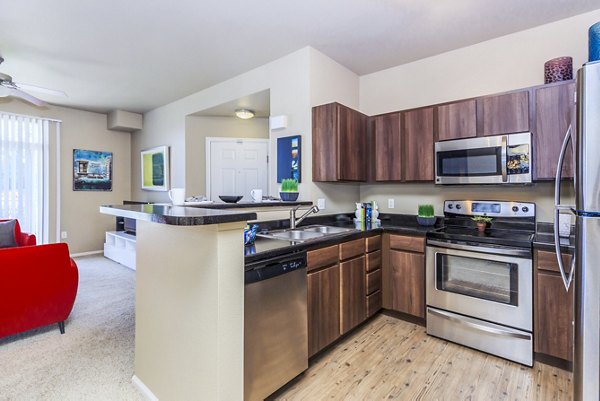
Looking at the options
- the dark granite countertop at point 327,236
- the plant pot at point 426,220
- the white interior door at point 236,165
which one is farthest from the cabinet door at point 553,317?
the white interior door at point 236,165

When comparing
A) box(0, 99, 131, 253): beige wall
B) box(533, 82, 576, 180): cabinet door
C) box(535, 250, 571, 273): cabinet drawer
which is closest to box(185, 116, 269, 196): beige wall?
box(0, 99, 131, 253): beige wall

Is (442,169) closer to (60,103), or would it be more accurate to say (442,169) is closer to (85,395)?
(85,395)

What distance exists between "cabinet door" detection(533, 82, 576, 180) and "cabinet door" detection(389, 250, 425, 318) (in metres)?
1.21

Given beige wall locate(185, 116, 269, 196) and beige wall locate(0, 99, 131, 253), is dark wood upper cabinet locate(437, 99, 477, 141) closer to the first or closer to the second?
beige wall locate(185, 116, 269, 196)

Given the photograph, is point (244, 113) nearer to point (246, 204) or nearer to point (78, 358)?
point (246, 204)

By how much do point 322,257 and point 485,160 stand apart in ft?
5.66

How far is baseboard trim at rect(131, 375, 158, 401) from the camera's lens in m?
1.72

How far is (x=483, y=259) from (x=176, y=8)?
10.5 ft

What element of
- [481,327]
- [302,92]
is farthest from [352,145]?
[481,327]

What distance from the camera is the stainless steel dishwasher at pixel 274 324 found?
1.60 meters

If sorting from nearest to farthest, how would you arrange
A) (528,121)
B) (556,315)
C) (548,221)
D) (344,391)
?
(344,391) < (556,315) < (528,121) < (548,221)

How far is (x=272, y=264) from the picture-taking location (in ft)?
5.65

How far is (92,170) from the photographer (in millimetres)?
5719

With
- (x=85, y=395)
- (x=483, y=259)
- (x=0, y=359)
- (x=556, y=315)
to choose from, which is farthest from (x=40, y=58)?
(x=556, y=315)
